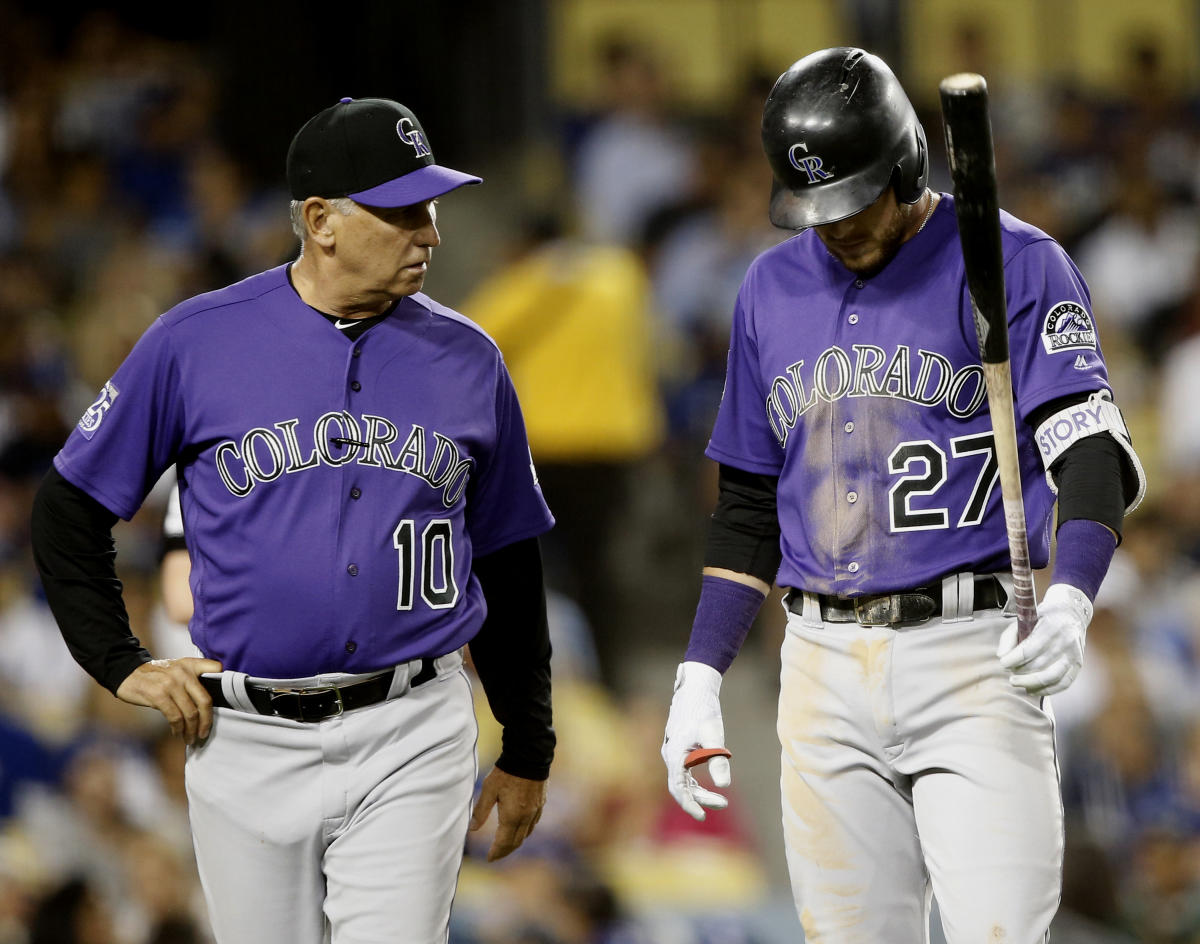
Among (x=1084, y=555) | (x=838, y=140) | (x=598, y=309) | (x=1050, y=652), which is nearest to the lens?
(x=1050, y=652)

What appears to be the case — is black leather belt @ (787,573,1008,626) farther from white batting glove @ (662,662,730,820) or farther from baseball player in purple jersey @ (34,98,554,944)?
baseball player in purple jersey @ (34,98,554,944)

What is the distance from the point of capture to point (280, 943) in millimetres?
3059

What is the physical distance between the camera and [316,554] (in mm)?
3057

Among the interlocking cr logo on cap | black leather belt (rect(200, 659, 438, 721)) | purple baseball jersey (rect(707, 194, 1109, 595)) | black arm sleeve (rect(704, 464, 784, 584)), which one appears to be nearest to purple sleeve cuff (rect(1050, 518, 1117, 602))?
purple baseball jersey (rect(707, 194, 1109, 595))

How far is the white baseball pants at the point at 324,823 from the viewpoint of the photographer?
3.04 metres

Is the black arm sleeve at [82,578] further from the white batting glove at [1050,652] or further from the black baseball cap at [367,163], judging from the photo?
the white batting glove at [1050,652]

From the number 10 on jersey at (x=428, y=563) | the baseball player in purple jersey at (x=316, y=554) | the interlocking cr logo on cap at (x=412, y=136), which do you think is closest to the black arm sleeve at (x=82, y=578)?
the baseball player in purple jersey at (x=316, y=554)

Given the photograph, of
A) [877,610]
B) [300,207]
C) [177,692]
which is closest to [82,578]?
[177,692]

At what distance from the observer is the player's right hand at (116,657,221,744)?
305 centimetres

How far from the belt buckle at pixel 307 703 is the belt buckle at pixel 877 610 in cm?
91

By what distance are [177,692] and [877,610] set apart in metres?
1.21

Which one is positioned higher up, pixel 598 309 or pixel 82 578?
pixel 82 578

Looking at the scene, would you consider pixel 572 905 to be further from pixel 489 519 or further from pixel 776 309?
pixel 776 309

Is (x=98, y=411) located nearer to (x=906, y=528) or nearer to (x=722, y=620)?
(x=722, y=620)
